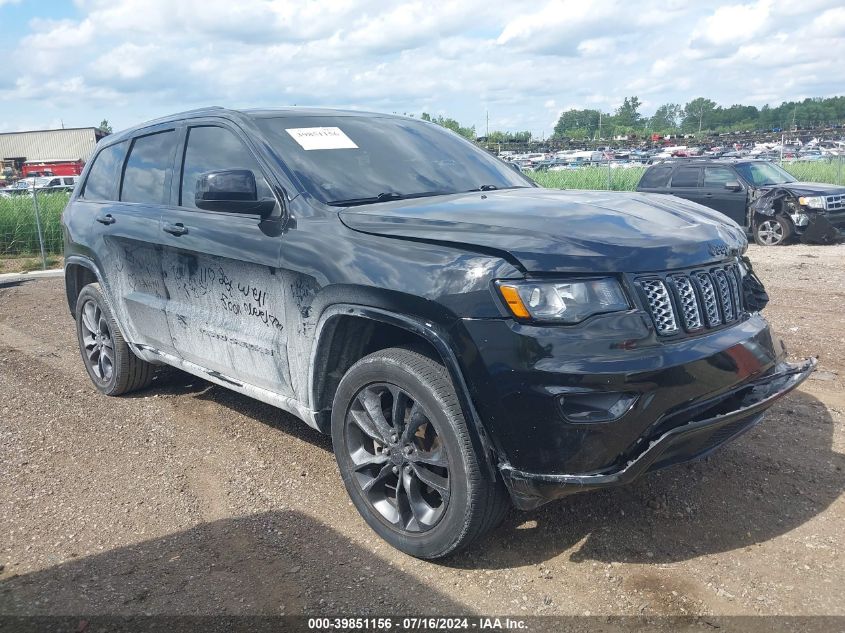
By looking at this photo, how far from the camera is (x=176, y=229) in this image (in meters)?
4.39

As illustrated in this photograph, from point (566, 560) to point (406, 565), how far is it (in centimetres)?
68

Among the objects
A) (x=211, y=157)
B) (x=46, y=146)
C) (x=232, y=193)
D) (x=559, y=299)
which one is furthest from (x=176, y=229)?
(x=46, y=146)

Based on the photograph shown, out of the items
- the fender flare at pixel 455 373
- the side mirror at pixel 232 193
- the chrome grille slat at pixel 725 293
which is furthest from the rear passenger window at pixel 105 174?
the chrome grille slat at pixel 725 293

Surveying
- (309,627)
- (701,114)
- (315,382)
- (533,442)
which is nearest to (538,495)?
(533,442)

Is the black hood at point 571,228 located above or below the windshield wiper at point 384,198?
below

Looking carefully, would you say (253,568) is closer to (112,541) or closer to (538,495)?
(112,541)

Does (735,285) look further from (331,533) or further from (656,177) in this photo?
(656,177)

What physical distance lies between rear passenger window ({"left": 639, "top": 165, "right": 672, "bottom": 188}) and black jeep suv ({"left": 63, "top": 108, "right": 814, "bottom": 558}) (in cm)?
1129

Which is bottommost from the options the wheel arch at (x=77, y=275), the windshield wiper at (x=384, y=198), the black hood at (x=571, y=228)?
the wheel arch at (x=77, y=275)

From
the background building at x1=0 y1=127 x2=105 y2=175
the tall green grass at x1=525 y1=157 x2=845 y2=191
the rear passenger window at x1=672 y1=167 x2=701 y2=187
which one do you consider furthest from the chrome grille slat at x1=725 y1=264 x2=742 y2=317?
the background building at x1=0 y1=127 x2=105 y2=175

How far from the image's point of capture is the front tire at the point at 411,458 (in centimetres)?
296

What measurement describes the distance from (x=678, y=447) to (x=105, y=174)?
4.48 meters

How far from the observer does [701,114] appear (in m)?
118

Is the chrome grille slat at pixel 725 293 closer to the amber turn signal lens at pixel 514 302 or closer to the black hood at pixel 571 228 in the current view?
the black hood at pixel 571 228
